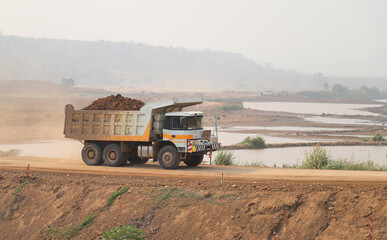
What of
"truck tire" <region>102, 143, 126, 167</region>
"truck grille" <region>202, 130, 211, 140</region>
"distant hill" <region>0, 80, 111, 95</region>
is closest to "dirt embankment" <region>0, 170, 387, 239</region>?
"truck tire" <region>102, 143, 126, 167</region>

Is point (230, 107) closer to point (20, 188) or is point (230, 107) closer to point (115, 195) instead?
point (20, 188)

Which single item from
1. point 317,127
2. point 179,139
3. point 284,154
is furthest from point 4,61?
point 179,139

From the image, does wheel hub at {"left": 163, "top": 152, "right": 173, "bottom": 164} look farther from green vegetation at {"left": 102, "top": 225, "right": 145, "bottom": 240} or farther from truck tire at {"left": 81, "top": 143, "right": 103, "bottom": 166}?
green vegetation at {"left": 102, "top": 225, "right": 145, "bottom": 240}

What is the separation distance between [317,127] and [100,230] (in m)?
53.8

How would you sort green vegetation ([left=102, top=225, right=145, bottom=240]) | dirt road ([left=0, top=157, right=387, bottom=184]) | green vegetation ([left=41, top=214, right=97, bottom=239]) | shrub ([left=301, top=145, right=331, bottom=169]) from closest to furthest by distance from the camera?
green vegetation ([left=102, top=225, right=145, bottom=240]) → green vegetation ([left=41, top=214, right=97, bottom=239]) → dirt road ([left=0, top=157, right=387, bottom=184]) → shrub ([left=301, top=145, right=331, bottom=169])

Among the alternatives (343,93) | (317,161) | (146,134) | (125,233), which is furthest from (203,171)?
(343,93)

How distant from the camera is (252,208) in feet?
48.5

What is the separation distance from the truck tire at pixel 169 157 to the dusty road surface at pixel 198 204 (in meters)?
1.10

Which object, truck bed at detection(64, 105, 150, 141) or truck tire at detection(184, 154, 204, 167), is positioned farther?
truck tire at detection(184, 154, 204, 167)

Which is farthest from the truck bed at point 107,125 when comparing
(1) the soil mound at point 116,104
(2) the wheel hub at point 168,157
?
(2) the wheel hub at point 168,157

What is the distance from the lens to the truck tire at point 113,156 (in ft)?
75.9

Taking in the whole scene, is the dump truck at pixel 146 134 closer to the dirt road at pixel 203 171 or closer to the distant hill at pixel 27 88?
the dirt road at pixel 203 171

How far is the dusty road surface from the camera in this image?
13.7 m

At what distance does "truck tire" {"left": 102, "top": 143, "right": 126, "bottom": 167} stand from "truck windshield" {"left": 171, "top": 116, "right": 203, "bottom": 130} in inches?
119
